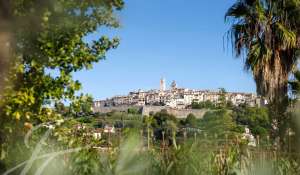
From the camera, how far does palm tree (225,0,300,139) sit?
1292cm

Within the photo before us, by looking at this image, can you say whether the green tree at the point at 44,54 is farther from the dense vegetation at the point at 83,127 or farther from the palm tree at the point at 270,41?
the palm tree at the point at 270,41

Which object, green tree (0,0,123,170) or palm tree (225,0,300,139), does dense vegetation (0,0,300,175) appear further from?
palm tree (225,0,300,139)

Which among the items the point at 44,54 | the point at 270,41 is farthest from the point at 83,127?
the point at 270,41

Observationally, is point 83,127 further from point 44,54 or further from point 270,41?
point 270,41

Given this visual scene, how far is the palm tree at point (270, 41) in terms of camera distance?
12922 mm

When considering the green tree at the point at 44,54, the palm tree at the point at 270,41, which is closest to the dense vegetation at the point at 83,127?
the green tree at the point at 44,54

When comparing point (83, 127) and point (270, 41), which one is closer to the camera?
point (83, 127)

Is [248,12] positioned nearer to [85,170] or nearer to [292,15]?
[292,15]

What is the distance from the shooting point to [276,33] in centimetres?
1312

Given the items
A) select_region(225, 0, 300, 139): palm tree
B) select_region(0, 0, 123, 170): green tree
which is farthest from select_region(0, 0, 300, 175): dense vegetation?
select_region(225, 0, 300, 139): palm tree

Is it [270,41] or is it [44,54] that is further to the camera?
[270,41]

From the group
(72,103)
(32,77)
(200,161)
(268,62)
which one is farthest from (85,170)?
(268,62)

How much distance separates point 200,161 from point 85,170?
73 centimetres

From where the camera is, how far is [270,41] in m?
13.2
